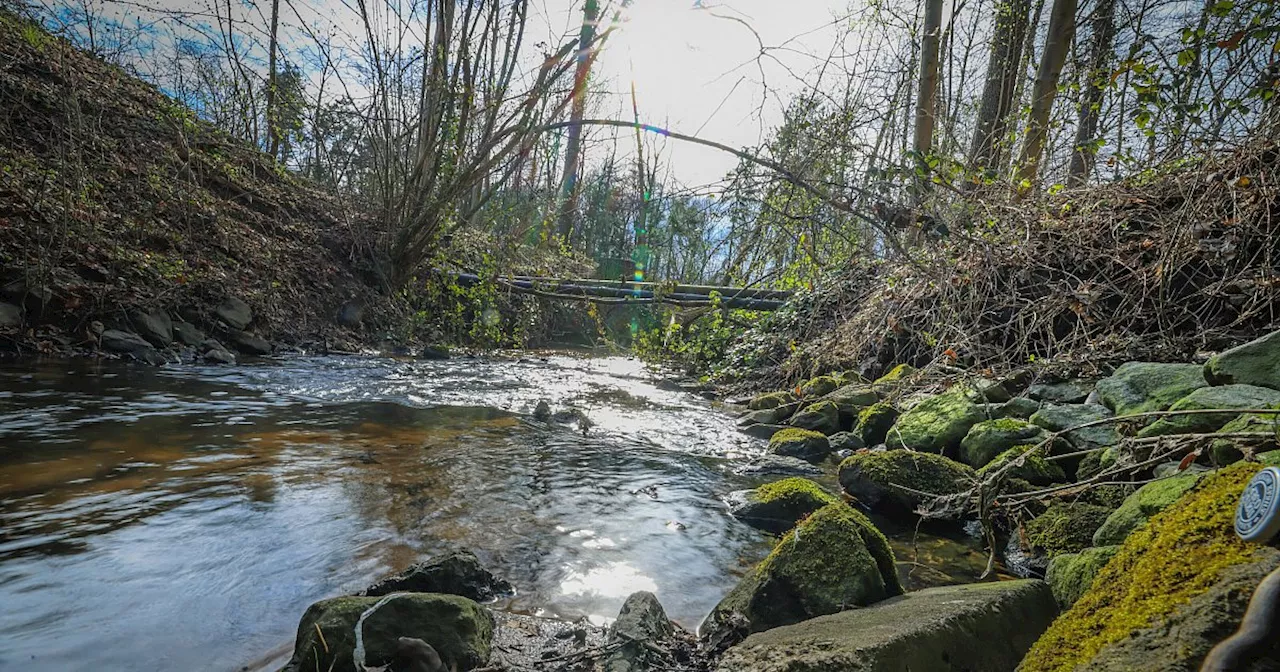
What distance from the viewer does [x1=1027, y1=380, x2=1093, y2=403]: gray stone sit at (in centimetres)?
440

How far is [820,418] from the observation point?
608 cm

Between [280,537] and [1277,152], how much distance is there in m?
6.82

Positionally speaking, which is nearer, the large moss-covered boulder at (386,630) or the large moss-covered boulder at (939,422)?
the large moss-covered boulder at (386,630)

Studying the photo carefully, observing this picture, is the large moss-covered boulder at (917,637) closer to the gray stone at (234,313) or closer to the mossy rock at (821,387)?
the mossy rock at (821,387)

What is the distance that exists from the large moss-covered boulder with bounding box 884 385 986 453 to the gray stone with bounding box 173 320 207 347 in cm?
744

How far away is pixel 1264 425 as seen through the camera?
2.49m

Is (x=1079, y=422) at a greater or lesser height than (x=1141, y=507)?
greater

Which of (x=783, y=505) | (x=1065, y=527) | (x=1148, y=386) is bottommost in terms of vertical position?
(x=783, y=505)

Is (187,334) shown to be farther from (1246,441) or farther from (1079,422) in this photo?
(1246,441)

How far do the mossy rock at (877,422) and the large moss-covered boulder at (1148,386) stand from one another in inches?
63.7

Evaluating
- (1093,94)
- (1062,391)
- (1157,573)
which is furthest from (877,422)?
(1093,94)

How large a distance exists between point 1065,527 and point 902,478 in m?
0.91

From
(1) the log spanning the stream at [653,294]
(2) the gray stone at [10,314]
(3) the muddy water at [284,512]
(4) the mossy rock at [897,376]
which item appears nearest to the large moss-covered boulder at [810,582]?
(3) the muddy water at [284,512]

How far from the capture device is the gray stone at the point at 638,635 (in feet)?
6.45
